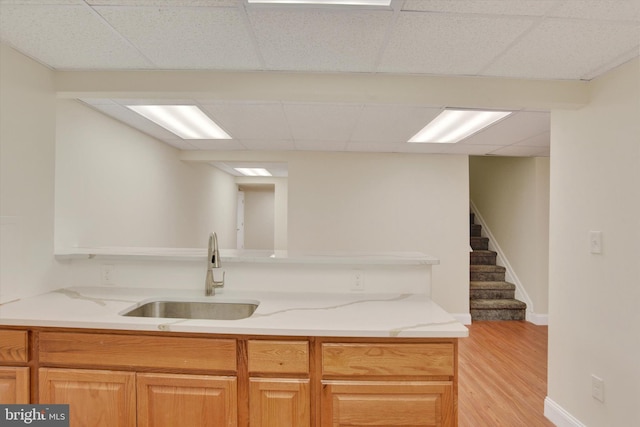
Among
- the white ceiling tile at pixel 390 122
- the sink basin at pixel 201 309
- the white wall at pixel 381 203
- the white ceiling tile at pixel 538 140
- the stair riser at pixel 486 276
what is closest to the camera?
the sink basin at pixel 201 309

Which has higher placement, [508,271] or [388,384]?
[388,384]

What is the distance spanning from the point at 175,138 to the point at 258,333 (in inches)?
120

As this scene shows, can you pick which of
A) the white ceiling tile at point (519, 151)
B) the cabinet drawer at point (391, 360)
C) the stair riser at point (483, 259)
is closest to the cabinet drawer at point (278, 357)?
the cabinet drawer at point (391, 360)

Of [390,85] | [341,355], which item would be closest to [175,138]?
[390,85]

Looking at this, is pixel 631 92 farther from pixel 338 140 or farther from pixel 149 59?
pixel 149 59

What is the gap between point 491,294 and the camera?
466cm

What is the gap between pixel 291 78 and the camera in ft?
6.38

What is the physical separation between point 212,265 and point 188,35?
1.22 metres

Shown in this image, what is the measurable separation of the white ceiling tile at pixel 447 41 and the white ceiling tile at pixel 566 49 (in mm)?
104

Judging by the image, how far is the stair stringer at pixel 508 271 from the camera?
4.39 metres

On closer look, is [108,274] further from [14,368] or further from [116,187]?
[116,187]

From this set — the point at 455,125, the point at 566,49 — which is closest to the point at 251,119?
the point at 455,125

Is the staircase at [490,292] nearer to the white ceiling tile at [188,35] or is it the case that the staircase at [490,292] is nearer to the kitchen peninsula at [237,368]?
the kitchen peninsula at [237,368]

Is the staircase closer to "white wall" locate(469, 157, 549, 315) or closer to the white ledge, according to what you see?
"white wall" locate(469, 157, 549, 315)
